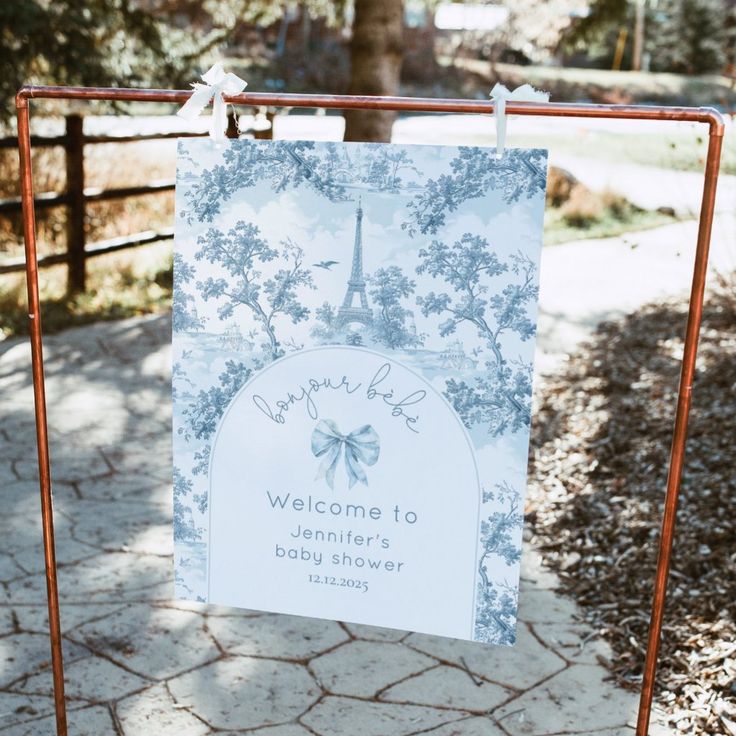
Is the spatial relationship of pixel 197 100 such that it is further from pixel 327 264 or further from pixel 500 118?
pixel 500 118

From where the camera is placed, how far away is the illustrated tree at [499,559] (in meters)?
2.21

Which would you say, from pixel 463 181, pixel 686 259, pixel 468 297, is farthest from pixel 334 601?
pixel 686 259

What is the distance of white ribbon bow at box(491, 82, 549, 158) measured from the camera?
204 cm

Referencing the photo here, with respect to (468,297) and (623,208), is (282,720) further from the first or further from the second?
(623,208)

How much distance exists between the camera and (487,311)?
6.97ft

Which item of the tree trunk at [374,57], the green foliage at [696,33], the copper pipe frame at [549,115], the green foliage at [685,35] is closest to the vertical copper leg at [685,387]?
the copper pipe frame at [549,115]

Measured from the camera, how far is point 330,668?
11.0ft

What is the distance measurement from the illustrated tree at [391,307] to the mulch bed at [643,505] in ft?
5.38

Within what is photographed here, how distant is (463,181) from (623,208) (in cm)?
1149

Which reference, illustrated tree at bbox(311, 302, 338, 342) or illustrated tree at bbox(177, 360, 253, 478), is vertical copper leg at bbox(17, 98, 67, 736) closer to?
illustrated tree at bbox(177, 360, 253, 478)

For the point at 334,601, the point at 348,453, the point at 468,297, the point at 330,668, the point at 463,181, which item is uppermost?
the point at 463,181

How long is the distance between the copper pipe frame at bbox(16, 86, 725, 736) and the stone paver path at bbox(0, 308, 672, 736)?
81 cm

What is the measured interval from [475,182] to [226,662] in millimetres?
1962

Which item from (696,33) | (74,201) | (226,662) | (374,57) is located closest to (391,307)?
(226,662)
